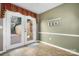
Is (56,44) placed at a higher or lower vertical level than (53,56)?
higher

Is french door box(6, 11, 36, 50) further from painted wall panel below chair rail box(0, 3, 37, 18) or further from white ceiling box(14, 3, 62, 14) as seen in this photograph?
white ceiling box(14, 3, 62, 14)

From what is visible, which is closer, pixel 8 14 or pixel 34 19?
pixel 8 14

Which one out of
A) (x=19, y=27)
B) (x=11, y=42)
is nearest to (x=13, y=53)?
(x=11, y=42)

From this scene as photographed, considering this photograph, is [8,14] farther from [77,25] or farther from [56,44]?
[77,25]

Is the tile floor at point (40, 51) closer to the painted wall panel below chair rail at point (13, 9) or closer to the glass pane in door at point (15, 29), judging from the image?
the glass pane in door at point (15, 29)

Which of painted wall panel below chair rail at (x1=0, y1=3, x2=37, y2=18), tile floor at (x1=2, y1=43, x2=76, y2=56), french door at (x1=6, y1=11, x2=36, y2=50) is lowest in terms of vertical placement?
tile floor at (x1=2, y1=43, x2=76, y2=56)

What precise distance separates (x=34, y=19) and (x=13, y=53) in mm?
760

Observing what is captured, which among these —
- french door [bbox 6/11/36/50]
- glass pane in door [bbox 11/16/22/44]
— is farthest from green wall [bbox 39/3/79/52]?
glass pane in door [bbox 11/16/22/44]

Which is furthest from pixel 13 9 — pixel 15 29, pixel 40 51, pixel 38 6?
pixel 40 51

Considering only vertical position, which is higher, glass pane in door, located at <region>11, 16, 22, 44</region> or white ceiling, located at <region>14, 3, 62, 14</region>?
white ceiling, located at <region>14, 3, 62, 14</region>

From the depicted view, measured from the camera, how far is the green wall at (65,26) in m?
2.27

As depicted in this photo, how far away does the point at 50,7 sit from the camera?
230 cm

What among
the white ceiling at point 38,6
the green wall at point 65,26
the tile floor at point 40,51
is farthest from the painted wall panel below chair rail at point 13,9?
the tile floor at point 40,51

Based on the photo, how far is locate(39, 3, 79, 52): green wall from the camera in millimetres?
2270
